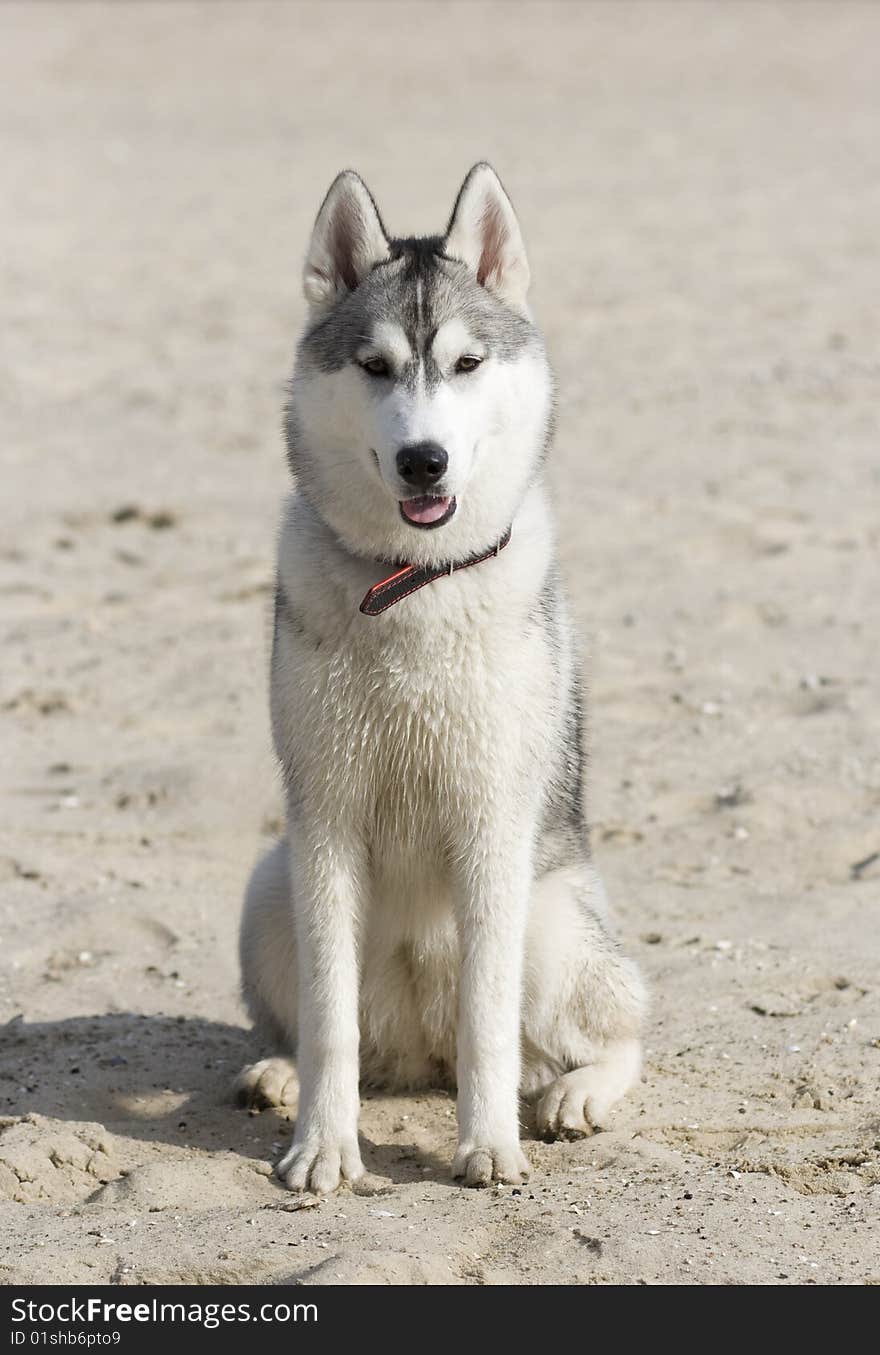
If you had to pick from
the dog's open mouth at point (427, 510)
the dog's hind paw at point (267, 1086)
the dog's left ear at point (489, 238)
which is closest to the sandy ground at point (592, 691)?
the dog's hind paw at point (267, 1086)

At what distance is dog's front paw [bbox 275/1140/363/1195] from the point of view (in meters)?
3.89

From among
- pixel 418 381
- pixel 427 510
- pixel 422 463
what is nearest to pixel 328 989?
pixel 427 510

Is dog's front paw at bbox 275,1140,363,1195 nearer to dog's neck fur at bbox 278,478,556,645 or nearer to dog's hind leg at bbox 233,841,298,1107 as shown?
dog's hind leg at bbox 233,841,298,1107

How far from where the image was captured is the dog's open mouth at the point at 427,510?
3.70 m

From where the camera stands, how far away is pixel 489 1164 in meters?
3.89

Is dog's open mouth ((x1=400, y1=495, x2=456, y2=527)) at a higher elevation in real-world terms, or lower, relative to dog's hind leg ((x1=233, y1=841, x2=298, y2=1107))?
higher

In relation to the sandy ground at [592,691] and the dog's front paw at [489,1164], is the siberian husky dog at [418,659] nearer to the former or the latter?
the dog's front paw at [489,1164]

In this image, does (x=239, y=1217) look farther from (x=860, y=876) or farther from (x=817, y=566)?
(x=817, y=566)

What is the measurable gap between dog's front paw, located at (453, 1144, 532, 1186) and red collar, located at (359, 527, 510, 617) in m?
1.18

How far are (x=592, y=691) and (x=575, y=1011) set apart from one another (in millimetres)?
2609

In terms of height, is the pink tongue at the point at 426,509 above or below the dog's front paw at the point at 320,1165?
above

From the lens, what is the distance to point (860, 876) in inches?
213

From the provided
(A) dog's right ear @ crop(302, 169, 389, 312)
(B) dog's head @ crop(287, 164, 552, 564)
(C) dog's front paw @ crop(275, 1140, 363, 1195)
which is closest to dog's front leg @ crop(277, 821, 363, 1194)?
(C) dog's front paw @ crop(275, 1140, 363, 1195)

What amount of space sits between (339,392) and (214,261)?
1048 cm
